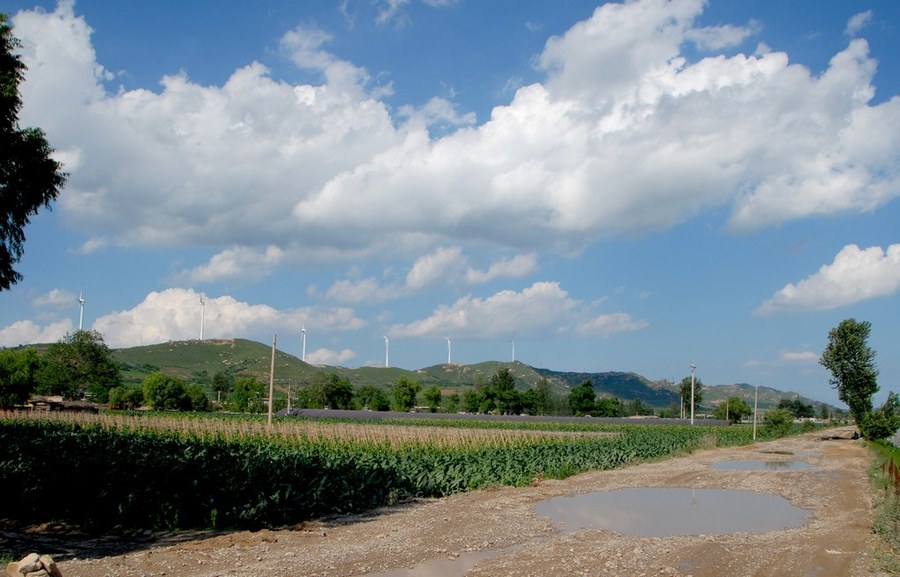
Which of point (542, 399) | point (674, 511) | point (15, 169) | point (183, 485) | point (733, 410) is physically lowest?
point (733, 410)

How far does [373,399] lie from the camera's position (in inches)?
5236

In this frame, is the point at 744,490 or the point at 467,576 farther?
the point at 744,490

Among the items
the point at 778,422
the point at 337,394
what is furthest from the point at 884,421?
the point at 337,394

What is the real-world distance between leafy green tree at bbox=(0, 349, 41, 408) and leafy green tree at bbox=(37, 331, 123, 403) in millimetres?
24346

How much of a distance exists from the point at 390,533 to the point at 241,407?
108m

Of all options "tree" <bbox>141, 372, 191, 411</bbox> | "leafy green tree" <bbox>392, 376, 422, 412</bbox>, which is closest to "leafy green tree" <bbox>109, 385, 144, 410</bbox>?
"tree" <bbox>141, 372, 191, 411</bbox>

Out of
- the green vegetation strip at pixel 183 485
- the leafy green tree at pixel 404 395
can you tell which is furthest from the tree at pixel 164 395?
the green vegetation strip at pixel 183 485

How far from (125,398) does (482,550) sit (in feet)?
387

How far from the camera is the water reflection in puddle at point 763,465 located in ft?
123

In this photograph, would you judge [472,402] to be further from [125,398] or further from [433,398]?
Result: [125,398]

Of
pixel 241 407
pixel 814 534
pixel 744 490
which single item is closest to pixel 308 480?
pixel 814 534

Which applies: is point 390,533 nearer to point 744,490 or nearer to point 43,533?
point 43,533

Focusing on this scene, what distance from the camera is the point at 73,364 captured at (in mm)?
121375

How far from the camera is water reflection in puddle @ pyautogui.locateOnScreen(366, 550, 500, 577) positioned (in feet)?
40.8
